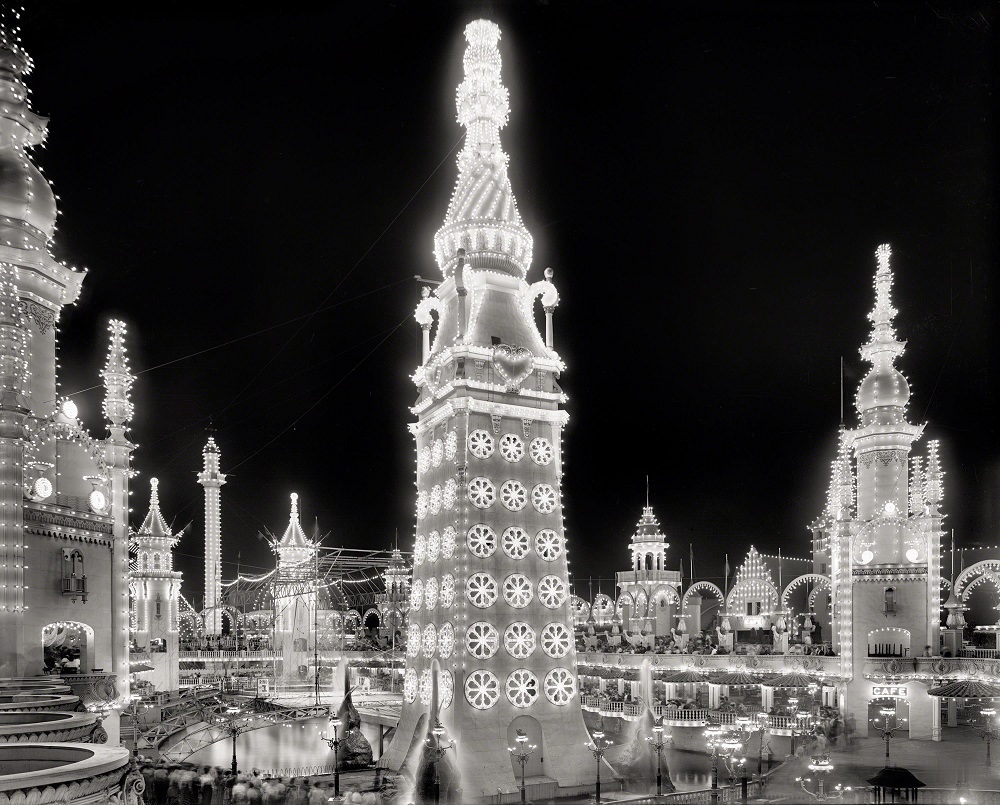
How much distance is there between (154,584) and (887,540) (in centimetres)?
4370

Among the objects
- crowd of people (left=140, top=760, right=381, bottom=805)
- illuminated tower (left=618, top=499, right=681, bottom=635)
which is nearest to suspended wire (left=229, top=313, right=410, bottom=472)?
crowd of people (left=140, top=760, right=381, bottom=805)

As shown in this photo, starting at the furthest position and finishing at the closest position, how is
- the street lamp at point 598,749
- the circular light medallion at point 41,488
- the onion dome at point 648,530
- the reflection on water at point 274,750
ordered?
the onion dome at point 648,530
the reflection on water at point 274,750
the circular light medallion at point 41,488
the street lamp at point 598,749

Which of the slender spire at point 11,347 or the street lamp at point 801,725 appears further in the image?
the street lamp at point 801,725

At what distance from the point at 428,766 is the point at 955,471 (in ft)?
107

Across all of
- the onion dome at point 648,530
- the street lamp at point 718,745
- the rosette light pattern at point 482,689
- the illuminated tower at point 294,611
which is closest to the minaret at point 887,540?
the street lamp at point 718,745

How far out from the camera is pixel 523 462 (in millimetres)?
28344

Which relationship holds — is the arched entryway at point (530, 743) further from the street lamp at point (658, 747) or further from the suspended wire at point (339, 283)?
the suspended wire at point (339, 283)

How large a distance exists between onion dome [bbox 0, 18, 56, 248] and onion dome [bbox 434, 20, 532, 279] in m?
12.6

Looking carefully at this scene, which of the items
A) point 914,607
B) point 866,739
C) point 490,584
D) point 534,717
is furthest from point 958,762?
point 490,584

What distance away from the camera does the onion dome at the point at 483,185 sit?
1159 inches

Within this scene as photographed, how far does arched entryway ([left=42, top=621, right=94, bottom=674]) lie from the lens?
86.7 ft

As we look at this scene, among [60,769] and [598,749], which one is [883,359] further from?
[60,769]

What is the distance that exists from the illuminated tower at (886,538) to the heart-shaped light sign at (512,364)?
18.8 metres

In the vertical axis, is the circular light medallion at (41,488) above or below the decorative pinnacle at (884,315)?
below
